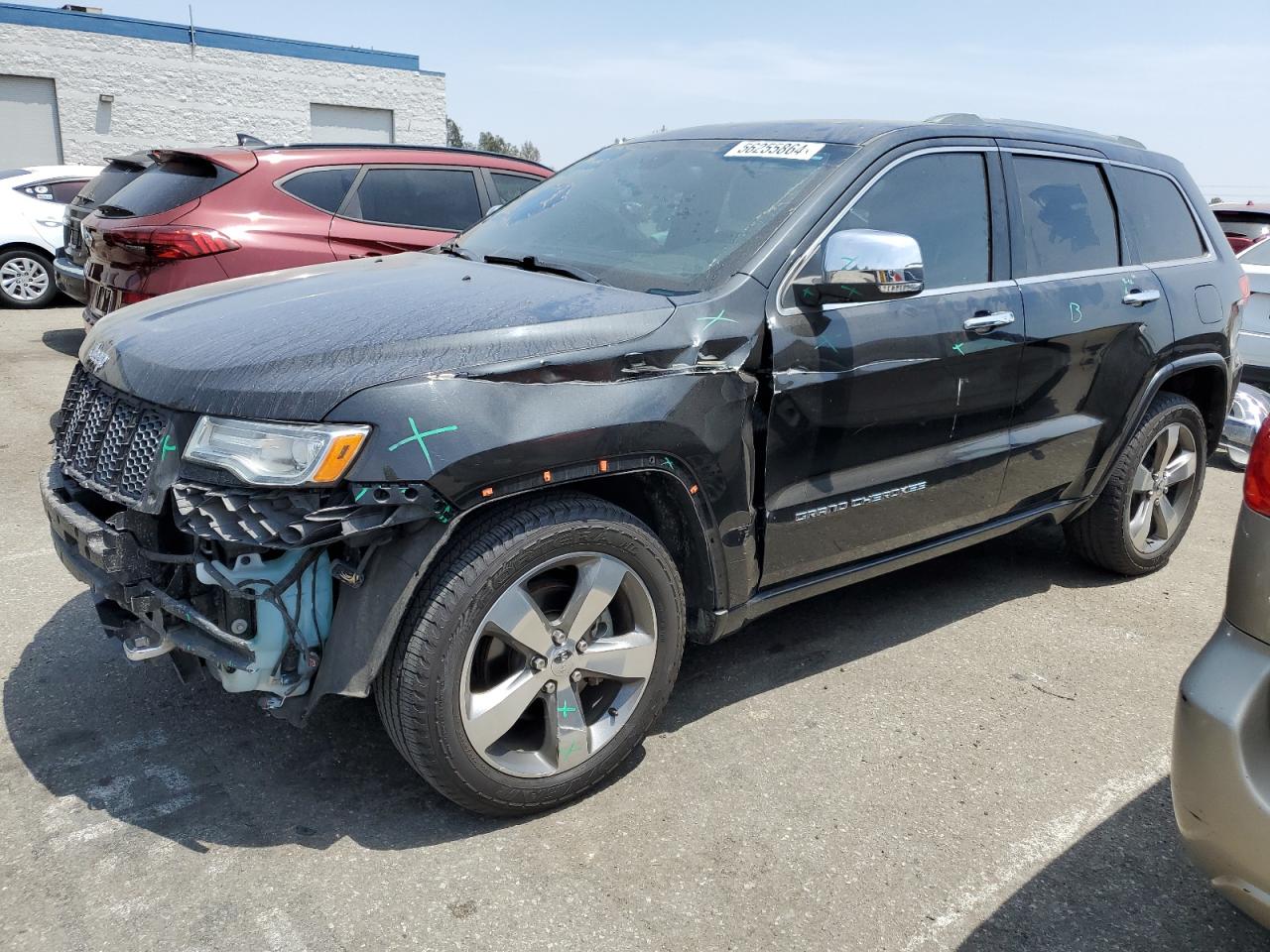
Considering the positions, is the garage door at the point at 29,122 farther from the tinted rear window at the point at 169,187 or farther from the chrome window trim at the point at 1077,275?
the chrome window trim at the point at 1077,275

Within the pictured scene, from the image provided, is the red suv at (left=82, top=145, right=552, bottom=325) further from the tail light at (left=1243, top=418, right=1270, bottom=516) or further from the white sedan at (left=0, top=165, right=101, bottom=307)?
the tail light at (left=1243, top=418, right=1270, bottom=516)

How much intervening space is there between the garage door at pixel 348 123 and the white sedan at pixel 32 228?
13.9 m

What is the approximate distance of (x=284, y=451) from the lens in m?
2.48

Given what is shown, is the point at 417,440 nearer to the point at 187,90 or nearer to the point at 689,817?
the point at 689,817

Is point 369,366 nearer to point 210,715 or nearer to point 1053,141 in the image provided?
point 210,715

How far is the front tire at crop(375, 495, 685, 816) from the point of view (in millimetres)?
2623

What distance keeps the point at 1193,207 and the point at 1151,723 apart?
253cm

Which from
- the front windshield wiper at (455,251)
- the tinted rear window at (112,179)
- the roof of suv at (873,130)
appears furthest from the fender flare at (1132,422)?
the tinted rear window at (112,179)

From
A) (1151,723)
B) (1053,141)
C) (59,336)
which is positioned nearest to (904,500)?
(1151,723)

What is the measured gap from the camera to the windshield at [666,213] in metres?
3.27

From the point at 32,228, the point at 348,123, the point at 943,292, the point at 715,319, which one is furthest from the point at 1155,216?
the point at 348,123

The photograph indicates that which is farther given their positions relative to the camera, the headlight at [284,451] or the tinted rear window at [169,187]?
the tinted rear window at [169,187]

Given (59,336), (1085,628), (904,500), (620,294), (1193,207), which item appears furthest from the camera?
(59,336)

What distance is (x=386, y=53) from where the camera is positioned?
81.0ft
